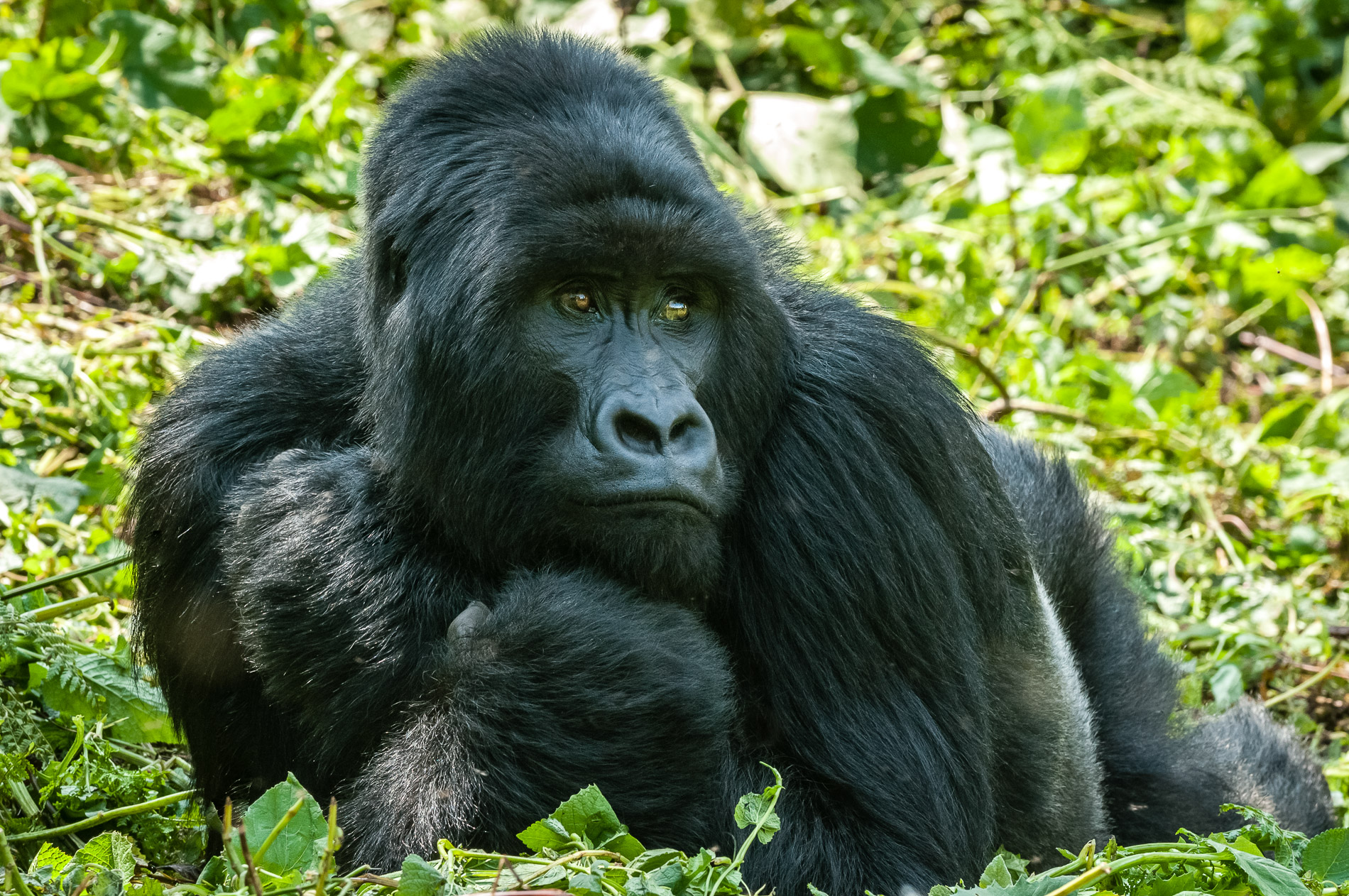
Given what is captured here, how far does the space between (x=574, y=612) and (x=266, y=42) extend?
4.66 meters

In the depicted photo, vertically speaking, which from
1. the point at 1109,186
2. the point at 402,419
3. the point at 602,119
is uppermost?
the point at 602,119

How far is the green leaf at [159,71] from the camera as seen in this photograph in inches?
235

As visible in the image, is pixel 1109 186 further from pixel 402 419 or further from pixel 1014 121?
pixel 402 419

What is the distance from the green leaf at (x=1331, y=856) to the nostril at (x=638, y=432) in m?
1.36

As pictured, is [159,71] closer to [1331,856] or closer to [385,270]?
[385,270]

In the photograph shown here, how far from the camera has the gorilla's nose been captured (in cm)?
254

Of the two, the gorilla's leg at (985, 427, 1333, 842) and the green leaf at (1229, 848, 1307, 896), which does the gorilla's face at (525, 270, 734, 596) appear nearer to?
the green leaf at (1229, 848, 1307, 896)

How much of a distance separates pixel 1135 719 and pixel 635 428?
6.58 feet

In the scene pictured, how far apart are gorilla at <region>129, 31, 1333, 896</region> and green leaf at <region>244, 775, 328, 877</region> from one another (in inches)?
11.3

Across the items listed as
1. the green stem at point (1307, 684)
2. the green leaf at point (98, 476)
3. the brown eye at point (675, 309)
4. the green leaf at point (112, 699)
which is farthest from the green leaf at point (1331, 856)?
the green leaf at point (98, 476)

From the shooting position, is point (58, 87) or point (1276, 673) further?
point (58, 87)

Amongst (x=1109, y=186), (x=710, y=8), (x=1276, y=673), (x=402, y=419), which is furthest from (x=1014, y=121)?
(x=402, y=419)

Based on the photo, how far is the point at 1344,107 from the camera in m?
7.43

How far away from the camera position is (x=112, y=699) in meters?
3.29
